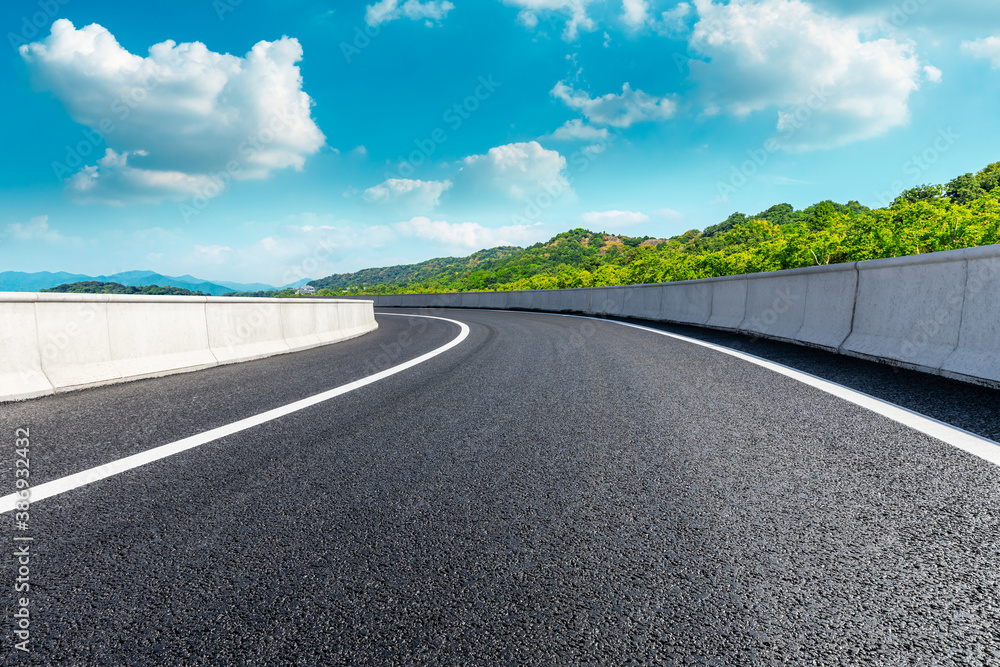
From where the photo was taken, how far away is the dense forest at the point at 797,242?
25847mm

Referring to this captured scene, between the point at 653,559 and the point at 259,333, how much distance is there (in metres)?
9.01

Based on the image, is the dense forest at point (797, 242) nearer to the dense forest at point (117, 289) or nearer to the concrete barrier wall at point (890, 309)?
the concrete barrier wall at point (890, 309)

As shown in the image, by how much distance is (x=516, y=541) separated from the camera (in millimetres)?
2492

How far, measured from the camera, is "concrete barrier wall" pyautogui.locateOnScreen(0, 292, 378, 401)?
18.9ft

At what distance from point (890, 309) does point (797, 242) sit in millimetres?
50182

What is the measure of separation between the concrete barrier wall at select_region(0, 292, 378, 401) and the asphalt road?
1100mm

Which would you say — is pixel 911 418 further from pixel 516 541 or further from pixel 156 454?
pixel 156 454

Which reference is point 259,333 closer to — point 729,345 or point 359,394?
point 359,394

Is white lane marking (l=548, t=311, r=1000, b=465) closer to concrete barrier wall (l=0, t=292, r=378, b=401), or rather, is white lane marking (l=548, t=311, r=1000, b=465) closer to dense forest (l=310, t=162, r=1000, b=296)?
concrete barrier wall (l=0, t=292, r=378, b=401)

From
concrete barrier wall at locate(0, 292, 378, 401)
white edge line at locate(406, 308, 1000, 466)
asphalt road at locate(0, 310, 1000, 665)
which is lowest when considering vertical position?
white edge line at locate(406, 308, 1000, 466)

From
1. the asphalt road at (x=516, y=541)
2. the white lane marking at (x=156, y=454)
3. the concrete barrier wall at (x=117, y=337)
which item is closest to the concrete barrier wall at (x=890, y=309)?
the asphalt road at (x=516, y=541)

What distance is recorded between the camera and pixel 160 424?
15.4 feet

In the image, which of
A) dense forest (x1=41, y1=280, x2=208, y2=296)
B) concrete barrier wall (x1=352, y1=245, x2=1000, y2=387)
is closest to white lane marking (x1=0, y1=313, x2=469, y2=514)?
dense forest (x1=41, y1=280, x2=208, y2=296)

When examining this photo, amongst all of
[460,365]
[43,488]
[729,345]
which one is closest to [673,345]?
[729,345]
